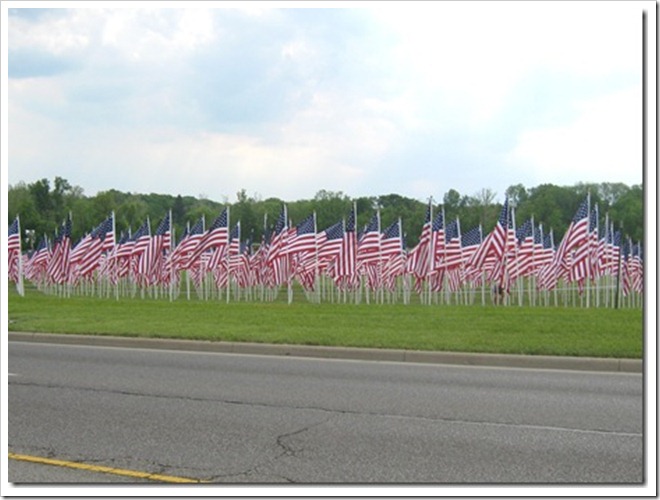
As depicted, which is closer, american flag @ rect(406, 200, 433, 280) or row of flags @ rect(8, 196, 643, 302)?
american flag @ rect(406, 200, 433, 280)

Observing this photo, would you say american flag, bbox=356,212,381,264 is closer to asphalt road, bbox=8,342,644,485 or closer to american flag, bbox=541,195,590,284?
american flag, bbox=541,195,590,284

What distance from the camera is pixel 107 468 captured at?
23.6ft

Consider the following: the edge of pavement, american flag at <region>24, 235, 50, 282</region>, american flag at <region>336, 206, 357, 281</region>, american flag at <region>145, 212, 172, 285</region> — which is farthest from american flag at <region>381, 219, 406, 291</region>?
the edge of pavement

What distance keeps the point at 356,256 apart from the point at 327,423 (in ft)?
84.1

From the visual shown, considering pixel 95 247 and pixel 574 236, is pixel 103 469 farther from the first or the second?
pixel 95 247

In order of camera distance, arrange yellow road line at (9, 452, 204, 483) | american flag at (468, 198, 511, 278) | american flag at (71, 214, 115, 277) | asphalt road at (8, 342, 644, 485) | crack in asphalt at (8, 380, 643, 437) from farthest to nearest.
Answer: american flag at (71, 214, 115, 277) < american flag at (468, 198, 511, 278) < crack in asphalt at (8, 380, 643, 437) < asphalt road at (8, 342, 644, 485) < yellow road line at (9, 452, 204, 483)

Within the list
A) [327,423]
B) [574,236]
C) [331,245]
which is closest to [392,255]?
[331,245]

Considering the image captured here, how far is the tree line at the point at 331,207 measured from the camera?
152 feet

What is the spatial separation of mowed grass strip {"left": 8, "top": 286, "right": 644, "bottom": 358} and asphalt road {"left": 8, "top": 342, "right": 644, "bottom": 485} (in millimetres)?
1493

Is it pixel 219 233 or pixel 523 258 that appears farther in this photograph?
pixel 523 258

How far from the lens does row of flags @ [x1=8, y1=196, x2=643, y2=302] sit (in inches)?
1337

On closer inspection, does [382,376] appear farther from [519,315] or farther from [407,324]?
[519,315]

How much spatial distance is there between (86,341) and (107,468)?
33.6 ft

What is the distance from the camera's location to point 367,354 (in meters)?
14.6
